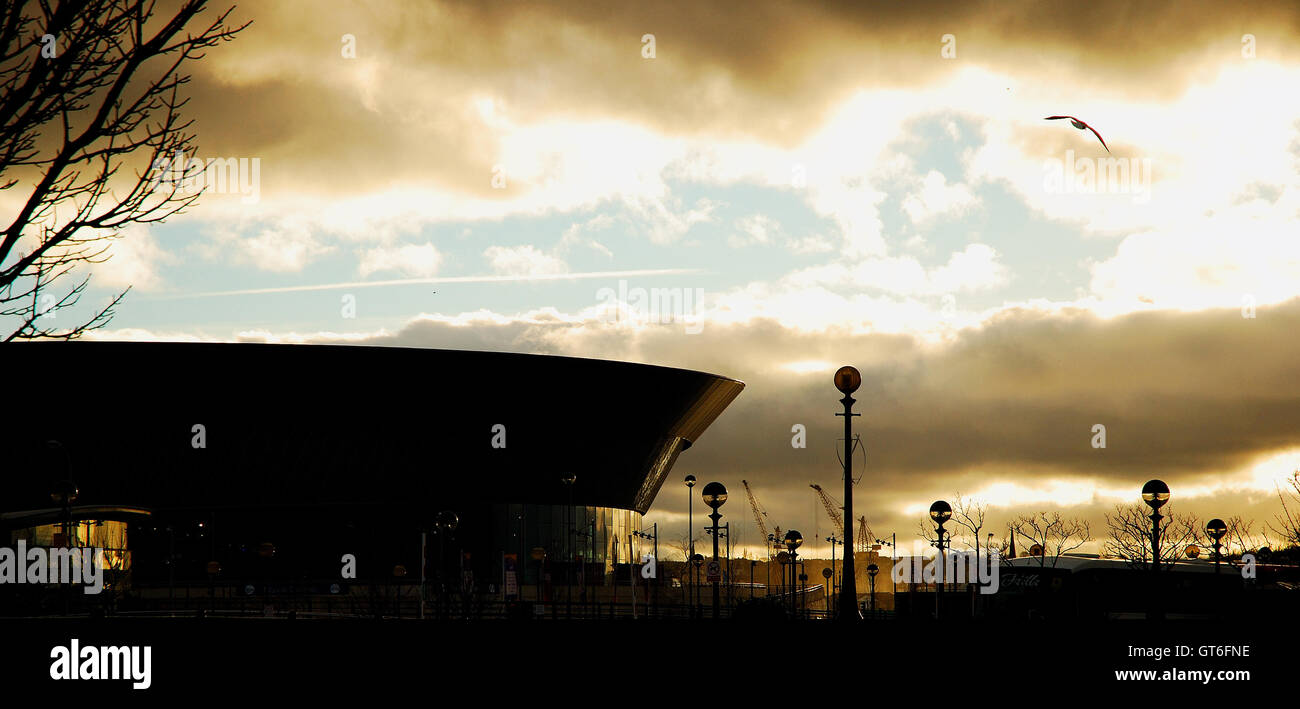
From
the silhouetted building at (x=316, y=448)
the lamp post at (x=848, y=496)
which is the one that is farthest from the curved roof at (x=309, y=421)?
the lamp post at (x=848, y=496)

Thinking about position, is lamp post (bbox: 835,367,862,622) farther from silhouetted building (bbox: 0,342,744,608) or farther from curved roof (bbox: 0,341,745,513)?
curved roof (bbox: 0,341,745,513)

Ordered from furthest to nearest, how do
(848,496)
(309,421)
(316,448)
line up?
(316,448) < (309,421) < (848,496)

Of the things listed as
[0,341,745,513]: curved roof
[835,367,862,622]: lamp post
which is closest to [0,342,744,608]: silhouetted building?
[0,341,745,513]: curved roof

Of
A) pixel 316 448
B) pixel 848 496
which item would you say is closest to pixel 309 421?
pixel 316 448

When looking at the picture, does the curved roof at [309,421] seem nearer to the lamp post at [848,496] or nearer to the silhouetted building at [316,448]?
the silhouetted building at [316,448]

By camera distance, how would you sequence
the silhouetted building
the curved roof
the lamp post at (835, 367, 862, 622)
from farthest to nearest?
the silhouetted building → the curved roof → the lamp post at (835, 367, 862, 622)

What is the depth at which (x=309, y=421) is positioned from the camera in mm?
113312

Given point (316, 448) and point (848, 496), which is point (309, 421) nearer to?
point (316, 448)

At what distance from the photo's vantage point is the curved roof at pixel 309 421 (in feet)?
355

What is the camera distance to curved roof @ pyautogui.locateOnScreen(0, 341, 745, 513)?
108 metres
